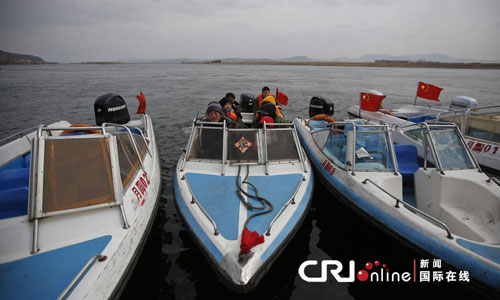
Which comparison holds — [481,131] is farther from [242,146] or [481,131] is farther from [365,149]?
[242,146]

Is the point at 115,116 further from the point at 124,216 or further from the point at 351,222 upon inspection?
the point at 351,222

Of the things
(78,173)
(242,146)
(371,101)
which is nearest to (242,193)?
(242,146)

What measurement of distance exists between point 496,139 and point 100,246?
10.4 meters

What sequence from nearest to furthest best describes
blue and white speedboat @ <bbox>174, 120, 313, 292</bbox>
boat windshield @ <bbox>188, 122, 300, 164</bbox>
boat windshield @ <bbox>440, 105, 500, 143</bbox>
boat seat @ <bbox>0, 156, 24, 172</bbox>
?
blue and white speedboat @ <bbox>174, 120, 313, 292</bbox>, boat seat @ <bbox>0, 156, 24, 172</bbox>, boat windshield @ <bbox>188, 122, 300, 164</bbox>, boat windshield @ <bbox>440, 105, 500, 143</bbox>

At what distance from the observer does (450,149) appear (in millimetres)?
4996

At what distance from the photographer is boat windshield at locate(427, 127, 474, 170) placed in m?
4.80

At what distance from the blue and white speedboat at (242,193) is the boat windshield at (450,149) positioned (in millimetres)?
2612

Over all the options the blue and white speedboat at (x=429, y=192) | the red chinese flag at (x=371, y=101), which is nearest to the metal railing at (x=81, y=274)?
the blue and white speedboat at (x=429, y=192)

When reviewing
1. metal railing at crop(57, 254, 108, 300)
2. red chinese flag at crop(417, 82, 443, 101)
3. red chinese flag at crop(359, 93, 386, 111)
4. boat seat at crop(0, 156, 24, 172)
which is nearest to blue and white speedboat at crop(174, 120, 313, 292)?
metal railing at crop(57, 254, 108, 300)

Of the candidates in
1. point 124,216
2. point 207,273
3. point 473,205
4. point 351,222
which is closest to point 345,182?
point 351,222

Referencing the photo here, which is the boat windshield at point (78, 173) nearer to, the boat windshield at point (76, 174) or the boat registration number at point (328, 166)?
the boat windshield at point (76, 174)

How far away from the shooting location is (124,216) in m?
3.42

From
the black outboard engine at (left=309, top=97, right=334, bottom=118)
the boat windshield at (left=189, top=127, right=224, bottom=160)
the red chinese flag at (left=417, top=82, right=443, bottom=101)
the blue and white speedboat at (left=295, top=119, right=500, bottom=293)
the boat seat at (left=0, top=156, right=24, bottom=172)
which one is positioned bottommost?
the blue and white speedboat at (left=295, top=119, right=500, bottom=293)

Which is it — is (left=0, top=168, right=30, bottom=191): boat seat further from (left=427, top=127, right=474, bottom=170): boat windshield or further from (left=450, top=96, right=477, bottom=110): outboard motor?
(left=450, top=96, right=477, bottom=110): outboard motor
